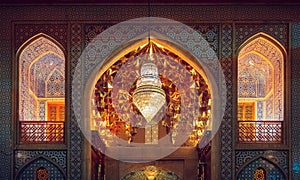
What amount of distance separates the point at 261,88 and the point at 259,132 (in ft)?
3.03

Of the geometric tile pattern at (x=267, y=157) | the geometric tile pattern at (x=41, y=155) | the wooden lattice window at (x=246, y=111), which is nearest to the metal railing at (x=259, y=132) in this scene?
the geometric tile pattern at (x=267, y=157)

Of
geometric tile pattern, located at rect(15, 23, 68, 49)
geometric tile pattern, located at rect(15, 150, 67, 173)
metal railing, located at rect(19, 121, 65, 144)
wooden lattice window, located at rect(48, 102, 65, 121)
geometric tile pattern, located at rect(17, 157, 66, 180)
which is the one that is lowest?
geometric tile pattern, located at rect(17, 157, 66, 180)

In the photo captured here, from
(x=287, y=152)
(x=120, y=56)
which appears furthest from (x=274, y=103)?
(x=120, y=56)

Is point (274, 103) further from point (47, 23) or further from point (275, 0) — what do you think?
point (47, 23)

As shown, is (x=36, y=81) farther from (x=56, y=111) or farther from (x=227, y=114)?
(x=227, y=114)

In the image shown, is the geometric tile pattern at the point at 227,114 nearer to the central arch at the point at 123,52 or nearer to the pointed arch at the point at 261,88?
the central arch at the point at 123,52

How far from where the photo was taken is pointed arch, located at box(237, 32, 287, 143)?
33.2 ft

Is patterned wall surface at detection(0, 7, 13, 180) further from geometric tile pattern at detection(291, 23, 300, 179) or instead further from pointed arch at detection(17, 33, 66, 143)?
geometric tile pattern at detection(291, 23, 300, 179)

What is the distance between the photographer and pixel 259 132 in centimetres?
1012

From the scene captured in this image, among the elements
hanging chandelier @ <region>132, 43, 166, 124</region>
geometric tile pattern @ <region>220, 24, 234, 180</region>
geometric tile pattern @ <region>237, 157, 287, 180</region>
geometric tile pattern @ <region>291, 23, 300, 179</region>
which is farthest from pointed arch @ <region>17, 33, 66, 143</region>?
geometric tile pattern @ <region>291, 23, 300, 179</region>

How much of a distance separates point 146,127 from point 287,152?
3.40m

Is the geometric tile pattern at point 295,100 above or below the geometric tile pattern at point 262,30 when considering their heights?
below

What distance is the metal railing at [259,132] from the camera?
33.1ft

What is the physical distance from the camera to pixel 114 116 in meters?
12.3
